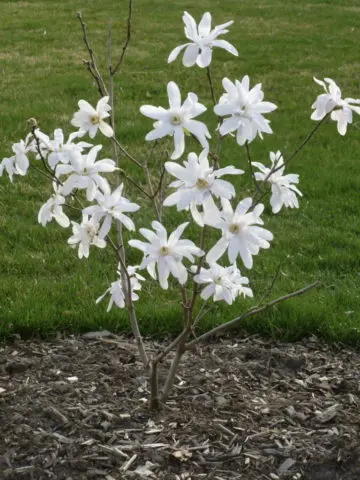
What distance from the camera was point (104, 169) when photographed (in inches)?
111

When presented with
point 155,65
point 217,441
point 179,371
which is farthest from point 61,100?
point 217,441

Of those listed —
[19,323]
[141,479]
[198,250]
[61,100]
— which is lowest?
[141,479]

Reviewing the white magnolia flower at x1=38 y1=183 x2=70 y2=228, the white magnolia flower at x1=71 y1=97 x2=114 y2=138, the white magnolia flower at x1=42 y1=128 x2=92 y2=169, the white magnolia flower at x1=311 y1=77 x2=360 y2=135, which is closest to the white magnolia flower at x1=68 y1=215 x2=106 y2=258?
the white magnolia flower at x1=38 y1=183 x2=70 y2=228

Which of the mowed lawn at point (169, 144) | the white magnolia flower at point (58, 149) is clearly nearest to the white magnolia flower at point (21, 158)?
the white magnolia flower at point (58, 149)

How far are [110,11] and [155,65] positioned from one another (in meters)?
5.59

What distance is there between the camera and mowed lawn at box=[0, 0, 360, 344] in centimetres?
464

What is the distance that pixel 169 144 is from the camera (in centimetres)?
797

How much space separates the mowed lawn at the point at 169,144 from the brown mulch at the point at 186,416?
1.49 ft

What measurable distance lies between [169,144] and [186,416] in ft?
16.0

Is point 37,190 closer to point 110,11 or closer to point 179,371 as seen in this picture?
point 179,371

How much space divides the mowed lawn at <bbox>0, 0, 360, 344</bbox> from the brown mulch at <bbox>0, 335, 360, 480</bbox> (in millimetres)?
455

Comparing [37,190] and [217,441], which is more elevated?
[37,190]

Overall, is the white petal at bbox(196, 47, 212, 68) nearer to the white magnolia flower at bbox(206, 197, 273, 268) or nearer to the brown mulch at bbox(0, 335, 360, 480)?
the white magnolia flower at bbox(206, 197, 273, 268)

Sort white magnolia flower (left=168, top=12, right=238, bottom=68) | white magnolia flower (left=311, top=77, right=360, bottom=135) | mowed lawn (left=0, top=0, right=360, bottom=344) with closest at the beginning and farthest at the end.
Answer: white magnolia flower (left=168, top=12, right=238, bottom=68)
white magnolia flower (left=311, top=77, right=360, bottom=135)
mowed lawn (left=0, top=0, right=360, bottom=344)
